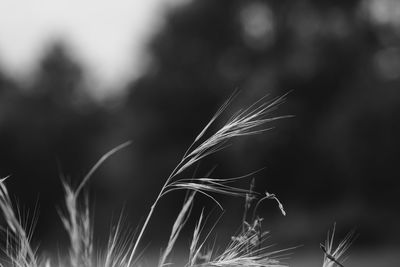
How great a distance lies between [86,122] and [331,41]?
1265 cm

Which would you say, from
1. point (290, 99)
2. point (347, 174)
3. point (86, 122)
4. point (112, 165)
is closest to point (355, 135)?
point (347, 174)

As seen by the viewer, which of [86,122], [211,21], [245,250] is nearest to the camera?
[245,250]

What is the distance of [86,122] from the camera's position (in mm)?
31312

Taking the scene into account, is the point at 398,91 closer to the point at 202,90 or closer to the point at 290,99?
the point at 290,99

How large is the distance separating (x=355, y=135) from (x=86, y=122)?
14.1 metres

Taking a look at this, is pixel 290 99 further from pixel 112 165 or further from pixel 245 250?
pixel 245 250

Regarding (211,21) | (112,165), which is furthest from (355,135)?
(112,165)

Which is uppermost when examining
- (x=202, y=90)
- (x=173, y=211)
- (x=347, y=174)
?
(x=202, y=90)

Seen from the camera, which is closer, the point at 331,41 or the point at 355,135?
the point at 355,135

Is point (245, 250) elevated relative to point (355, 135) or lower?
elevated

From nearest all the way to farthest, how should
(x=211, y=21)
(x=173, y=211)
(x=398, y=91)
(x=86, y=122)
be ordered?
(x=398, y=91)
(x=173, y=211)
(x=211, y=21)
(x=86, y=122)

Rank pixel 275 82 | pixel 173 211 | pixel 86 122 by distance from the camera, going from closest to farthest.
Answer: pixel 275 82
pixel 173 211
pixel 86 122

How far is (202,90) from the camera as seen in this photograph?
89.5 feet

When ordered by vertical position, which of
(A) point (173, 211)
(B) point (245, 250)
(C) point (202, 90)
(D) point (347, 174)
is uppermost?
(B) point (245, 250)
